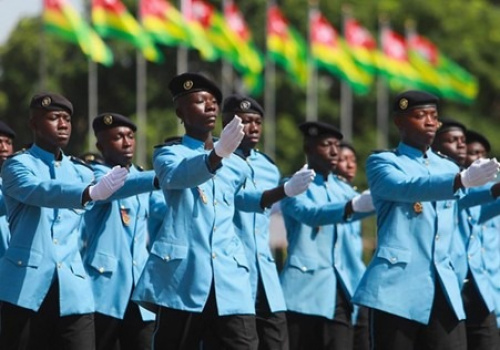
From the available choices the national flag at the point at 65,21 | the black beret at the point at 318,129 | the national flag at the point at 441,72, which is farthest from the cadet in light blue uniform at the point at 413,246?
the national flag at the point at 441,72

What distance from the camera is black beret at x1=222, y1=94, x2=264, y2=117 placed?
476 inches

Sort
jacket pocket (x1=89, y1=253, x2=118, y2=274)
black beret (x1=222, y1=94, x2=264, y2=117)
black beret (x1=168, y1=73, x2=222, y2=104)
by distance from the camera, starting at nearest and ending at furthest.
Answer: black beret (x1=168, y1=73, x2=222, y2=104) < jacket pocket (x1=89, y1=253, x2=118, y2=274) < black beret (x1=222, y1=94, x2=264, y2=117)

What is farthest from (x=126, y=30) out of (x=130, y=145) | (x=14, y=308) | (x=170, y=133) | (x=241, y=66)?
(x=14, y=308)

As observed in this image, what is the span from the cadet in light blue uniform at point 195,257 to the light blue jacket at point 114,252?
1.70m

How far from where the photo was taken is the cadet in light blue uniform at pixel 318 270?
496 inches

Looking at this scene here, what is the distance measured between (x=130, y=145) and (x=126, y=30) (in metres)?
18.8

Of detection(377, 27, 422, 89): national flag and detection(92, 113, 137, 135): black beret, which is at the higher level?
detection(377, 27, 422, 89): national flag

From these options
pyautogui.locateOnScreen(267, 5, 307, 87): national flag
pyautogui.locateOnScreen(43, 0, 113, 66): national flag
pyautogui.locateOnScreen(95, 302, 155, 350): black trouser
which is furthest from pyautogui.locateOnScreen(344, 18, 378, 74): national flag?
pyautogui.locateOnScreen(95, 302, 155, 350): black trouser

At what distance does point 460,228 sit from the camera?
39.6 feet

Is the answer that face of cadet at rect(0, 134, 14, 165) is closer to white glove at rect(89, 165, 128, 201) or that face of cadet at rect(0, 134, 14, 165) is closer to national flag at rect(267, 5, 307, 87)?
white glove at rect(89, 165, 128, 201)

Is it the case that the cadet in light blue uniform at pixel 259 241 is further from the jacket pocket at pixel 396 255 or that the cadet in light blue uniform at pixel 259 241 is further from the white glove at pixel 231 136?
the white glove at pixel 231 136

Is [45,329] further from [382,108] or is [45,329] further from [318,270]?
[382,108]

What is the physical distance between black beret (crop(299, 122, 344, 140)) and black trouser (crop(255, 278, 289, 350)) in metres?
2.19

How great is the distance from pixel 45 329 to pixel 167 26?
74.3 ft
